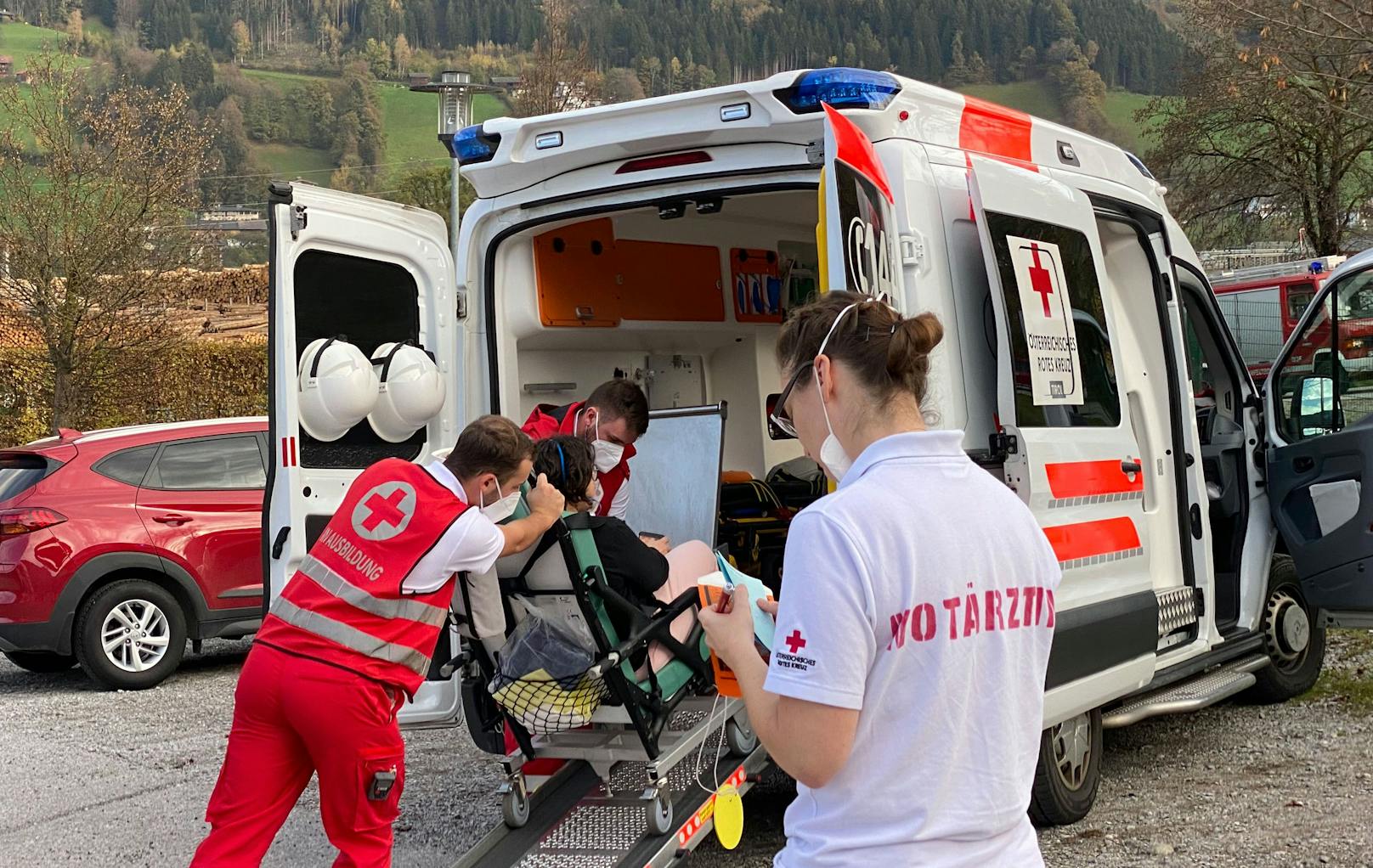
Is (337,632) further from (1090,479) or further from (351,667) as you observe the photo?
(1090,479)

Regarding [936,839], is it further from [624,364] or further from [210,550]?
[210,550]

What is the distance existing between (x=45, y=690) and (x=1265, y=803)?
7.44 meters

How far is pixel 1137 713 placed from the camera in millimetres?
5453

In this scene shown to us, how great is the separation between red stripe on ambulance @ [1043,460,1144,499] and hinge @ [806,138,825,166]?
125 cm

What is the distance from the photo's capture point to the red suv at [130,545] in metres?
8.80

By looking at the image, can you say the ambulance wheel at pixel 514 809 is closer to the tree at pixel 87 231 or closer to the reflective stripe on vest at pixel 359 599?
the reflective stripe on vest at pixel 359 599

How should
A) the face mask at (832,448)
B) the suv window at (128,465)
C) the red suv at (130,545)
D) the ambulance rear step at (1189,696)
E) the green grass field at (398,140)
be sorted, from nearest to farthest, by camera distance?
the face mask at (832,448)
the ambulance rear step at (1189,696)
the red suv at (130,545)
the suv window at (128,465)
the green grass field at (398,140)

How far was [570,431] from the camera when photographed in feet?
18.1

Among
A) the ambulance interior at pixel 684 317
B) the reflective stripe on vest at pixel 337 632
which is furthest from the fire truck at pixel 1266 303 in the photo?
the reflective stripe on vest at pixel 337 632

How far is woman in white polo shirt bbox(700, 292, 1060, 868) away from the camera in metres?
1.84

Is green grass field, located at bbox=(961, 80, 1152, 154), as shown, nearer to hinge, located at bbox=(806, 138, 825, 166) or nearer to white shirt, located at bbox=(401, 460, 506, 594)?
hinge, located at bbox=(806, 138, 825, 166)

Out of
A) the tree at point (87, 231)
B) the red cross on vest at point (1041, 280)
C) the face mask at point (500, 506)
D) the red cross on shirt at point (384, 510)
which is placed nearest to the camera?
the red cross on shirt at point (384, 510)

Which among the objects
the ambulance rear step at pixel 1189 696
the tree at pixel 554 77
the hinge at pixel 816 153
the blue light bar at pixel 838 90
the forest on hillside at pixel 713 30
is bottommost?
the ambulance rear step at pixel 1189 696

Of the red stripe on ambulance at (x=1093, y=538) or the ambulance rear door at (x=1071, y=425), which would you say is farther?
the red stripe on ambulance at (x=1093, y=538)
